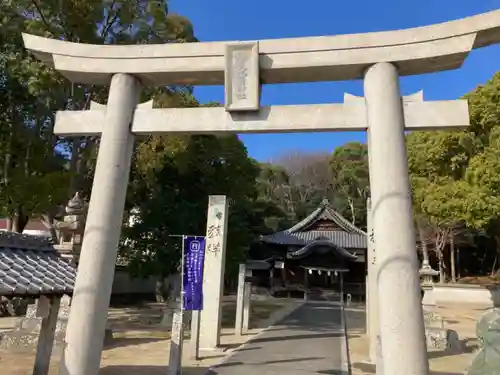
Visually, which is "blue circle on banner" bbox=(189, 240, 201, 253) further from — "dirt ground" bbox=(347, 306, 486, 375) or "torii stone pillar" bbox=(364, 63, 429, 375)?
"torii stone pillar" bbox=(364, 63, 429, 375)

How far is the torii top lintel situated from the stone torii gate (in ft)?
0.05

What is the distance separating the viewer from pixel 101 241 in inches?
232

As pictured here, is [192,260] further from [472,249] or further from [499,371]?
[472,249]

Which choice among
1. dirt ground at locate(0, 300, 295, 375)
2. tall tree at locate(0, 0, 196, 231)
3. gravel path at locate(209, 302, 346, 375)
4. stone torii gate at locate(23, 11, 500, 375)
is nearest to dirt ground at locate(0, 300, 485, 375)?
dirt ground at locate(0, 300, 295, 375)

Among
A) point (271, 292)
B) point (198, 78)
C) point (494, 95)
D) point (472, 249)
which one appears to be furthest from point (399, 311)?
point (472, 249)

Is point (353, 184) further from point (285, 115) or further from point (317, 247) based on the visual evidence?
point (285, 115)

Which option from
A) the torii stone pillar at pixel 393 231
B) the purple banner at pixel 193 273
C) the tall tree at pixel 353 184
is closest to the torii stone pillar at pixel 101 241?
the purple banner at pixel 193 273

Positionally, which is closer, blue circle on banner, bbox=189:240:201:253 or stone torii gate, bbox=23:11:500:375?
stone torii gate, bbox=23:11:500:375

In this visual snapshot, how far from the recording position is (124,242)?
21.2 meters

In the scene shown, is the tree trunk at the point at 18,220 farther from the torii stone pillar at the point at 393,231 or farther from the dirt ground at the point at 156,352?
the torii stone pillar at the point at 393,231

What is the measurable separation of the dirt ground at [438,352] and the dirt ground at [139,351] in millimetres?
3266

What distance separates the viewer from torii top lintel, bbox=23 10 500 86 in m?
5.87

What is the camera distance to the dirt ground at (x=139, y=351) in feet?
28.6

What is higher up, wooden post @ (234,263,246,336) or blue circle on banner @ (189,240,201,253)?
blue circle on banner @ (189,240,201,253)
